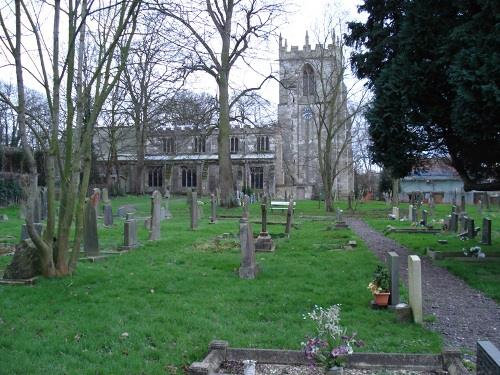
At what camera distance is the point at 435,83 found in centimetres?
1140

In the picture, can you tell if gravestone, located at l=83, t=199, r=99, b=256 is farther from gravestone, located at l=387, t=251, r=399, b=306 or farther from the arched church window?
the arched church window

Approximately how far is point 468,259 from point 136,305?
8.15m

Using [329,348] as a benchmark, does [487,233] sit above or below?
above

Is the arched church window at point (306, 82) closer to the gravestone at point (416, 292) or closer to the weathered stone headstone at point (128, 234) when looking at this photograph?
the weathered stone headstone at point (128, 234)

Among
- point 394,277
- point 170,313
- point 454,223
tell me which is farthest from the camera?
point 454,223

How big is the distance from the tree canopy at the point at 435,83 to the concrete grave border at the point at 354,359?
6.03m

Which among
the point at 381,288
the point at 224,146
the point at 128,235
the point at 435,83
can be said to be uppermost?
the point at 224,146

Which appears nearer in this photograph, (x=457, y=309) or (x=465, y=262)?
(x=457, y=309)

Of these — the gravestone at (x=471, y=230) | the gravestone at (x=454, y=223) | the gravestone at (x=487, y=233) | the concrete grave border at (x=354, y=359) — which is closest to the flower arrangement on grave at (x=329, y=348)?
the concrete grave border at (x=354, y=359)

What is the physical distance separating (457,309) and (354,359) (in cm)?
341

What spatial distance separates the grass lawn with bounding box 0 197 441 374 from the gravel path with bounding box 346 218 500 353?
45cm

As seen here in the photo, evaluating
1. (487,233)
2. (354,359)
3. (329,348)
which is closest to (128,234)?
(354,359)

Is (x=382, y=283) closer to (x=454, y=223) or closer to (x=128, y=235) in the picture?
(x=128, y=235)

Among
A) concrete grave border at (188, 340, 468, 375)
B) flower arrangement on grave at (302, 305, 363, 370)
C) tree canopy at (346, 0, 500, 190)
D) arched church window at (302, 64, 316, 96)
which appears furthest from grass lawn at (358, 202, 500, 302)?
arched church window at (302, 64, 316, 96)
